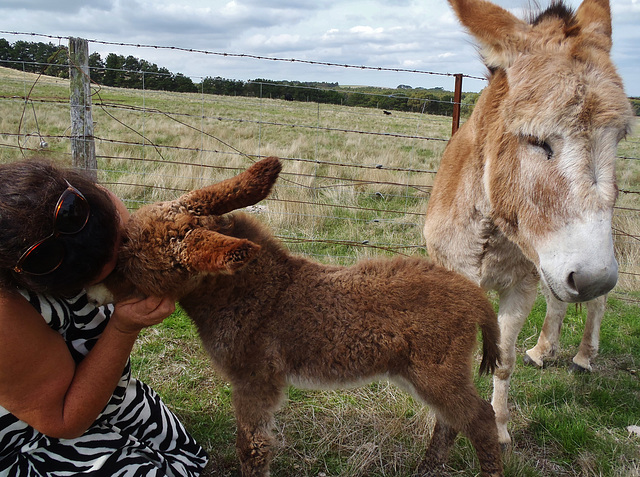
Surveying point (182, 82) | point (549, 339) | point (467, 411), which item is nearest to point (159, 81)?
point (182, 82)

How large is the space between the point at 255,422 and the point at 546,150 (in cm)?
204

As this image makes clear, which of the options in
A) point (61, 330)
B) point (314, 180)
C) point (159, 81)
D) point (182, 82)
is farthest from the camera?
point (182, 82)

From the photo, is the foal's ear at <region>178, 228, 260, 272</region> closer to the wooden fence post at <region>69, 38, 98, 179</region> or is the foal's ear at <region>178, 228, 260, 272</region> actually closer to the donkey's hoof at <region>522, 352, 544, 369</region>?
the donkey's hoof at <region>522, 352, 544, 369</region>

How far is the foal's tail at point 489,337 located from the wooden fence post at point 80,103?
4.82m

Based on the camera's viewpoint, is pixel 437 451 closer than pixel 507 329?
Yes

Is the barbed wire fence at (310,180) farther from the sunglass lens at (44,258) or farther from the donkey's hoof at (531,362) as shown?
the donkey's hoof at (531,362)

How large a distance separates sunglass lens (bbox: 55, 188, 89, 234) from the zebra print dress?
0.46 meters

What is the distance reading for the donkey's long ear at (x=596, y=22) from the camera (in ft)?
7.76

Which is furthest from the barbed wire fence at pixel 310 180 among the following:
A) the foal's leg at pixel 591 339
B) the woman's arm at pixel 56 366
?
the foal's leg at pixel 591 339

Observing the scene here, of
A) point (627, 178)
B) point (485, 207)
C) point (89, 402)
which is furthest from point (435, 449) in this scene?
point (627, 178)

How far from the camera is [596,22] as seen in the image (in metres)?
2.57

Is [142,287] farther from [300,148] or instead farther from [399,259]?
[300,148]

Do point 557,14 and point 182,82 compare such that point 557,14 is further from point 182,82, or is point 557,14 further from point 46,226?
point 182,82

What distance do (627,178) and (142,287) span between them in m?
13.3
